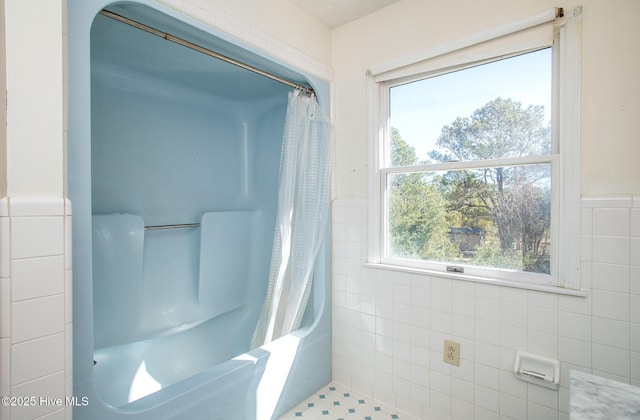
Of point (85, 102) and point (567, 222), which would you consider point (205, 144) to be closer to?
point (85, 102)

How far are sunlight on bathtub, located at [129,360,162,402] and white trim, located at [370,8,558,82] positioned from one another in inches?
86.8

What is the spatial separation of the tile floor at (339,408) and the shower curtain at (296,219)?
407mm

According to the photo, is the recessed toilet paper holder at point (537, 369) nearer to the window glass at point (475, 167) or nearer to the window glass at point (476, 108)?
the window glass at point (475, 167)

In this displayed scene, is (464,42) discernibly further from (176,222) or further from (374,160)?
(176,222)

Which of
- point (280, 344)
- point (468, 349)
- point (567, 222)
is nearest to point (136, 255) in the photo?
point (280, 344)

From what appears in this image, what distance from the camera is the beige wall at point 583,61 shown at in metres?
1.20

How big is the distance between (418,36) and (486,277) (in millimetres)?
1276

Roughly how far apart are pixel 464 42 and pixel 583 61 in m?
0.49

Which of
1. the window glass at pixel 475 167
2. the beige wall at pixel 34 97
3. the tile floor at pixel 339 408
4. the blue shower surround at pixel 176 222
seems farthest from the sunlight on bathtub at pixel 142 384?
the window glass at pixel 475 167

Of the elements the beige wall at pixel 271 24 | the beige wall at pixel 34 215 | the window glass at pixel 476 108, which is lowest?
the beige wall at pixel 34 215

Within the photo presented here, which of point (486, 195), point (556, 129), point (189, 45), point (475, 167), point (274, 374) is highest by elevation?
point (189, 45)

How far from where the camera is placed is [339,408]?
1.77m

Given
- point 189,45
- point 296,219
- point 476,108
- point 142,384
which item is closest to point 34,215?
point 189,45

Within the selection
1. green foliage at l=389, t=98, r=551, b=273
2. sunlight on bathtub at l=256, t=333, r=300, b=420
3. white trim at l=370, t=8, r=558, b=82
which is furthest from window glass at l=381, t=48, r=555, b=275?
sunlight on bathtub at l=256, t=333, r=300, b=420
